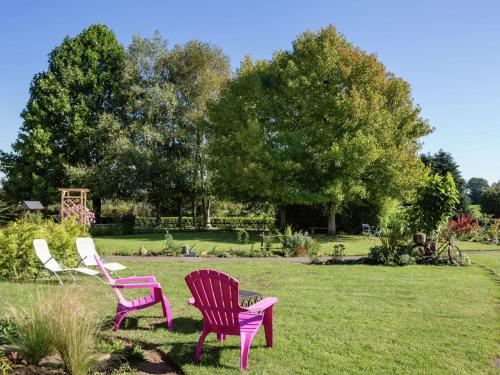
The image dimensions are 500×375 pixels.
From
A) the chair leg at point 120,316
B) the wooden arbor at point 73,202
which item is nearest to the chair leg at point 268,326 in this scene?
the chair leg at point 120,316

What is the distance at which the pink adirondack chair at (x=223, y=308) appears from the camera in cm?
468

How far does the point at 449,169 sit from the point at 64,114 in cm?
3190

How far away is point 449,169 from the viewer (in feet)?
124

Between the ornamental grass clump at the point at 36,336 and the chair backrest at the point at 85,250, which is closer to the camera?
the ornamental grass clump at the point at 36,336

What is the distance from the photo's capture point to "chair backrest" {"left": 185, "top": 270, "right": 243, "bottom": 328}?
15.5 feet

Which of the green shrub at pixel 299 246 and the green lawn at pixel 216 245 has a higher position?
the green shrub at pixel 299 246

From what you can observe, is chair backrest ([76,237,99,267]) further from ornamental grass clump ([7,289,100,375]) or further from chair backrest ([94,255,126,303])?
ornamental grass clump ([7,289,100,375])

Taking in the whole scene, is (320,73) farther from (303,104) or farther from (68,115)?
(68,115)

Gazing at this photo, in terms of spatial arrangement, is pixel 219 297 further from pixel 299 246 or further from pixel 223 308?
pixel 299 246

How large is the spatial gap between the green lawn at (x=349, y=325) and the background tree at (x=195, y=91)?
77.7 ft

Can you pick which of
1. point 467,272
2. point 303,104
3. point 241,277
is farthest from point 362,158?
point 241,277

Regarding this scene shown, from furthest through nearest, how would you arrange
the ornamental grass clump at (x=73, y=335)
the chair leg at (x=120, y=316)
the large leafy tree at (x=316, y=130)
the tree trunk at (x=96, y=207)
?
the tree trunk at (x=96, y=207) → the large leafy tree at (x=316, y=130) → the chair leg at (x=120, y=316) → the ornamental grass clump at (x=73, y=335)

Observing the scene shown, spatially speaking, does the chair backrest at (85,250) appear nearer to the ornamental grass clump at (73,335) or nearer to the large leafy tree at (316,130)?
the ornamental grass clump at (73,335)

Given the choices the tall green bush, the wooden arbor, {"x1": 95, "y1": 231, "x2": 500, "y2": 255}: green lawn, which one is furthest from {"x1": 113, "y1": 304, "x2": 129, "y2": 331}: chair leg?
the wooden arbor
